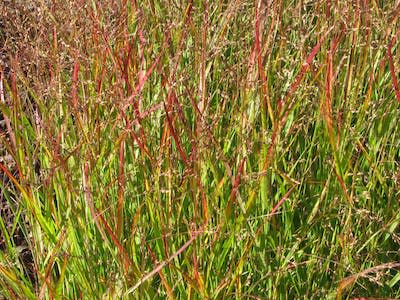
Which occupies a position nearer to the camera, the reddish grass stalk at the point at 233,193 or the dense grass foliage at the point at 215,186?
the reddish grass stalk at the point at 233,193

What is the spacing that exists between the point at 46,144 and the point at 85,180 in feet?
0.90

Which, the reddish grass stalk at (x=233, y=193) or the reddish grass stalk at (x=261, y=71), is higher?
the reddish grass stalk at (x=261, y=71)

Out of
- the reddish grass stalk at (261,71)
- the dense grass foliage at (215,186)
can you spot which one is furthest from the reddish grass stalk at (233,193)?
the reddish grass stalk at (261,71)

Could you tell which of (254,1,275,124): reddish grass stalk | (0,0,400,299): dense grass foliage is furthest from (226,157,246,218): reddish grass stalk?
(254,1,275,124): reddish grass stalk

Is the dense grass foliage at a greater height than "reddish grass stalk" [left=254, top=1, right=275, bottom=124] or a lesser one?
lesser

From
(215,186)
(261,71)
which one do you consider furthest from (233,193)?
(261,71)

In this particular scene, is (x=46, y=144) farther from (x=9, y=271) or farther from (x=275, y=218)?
(x=275, y=218)

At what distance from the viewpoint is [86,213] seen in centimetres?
186

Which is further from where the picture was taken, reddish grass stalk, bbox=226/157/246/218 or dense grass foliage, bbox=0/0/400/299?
dense grass foliage, bbox=0/0/400/299

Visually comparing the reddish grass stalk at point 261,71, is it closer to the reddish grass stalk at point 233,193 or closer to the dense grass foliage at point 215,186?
the dense grass foliage at point 215,186

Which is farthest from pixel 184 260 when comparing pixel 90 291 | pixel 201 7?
pixel 201 7

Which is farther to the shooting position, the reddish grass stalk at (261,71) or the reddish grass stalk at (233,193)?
the reddish grass stalk at (261,71)

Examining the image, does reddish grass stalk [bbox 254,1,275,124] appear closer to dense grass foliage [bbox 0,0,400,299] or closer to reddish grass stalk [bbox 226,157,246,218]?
dense grass foliage [bbox 0,0,400,299]

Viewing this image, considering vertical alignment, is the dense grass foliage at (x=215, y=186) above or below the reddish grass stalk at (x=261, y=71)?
below
